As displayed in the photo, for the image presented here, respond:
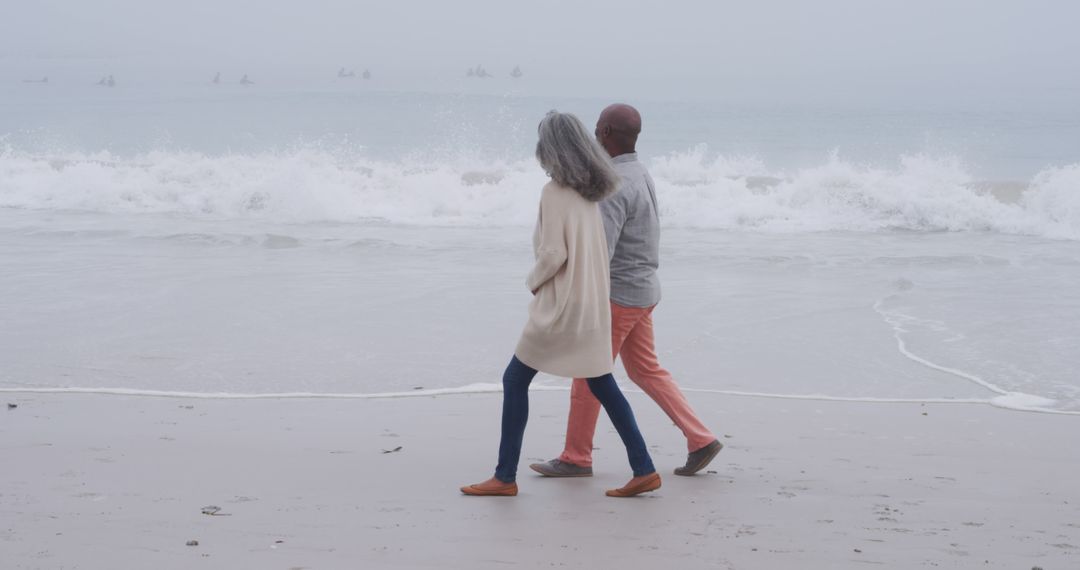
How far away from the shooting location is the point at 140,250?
12422 millimetres

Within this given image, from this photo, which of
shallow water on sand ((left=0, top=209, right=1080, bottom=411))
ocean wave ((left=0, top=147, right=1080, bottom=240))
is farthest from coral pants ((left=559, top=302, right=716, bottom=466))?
ocean wave ((left=0, top=147, right=1080, bottom=240))

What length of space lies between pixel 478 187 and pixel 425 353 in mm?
12082

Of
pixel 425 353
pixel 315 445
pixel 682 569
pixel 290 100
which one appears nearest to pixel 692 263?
pixel 425 353

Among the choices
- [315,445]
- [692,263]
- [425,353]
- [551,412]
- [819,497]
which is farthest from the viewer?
[692,263]

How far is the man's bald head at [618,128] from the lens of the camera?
426 cm

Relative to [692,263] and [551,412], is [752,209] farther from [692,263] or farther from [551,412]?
[551,412]

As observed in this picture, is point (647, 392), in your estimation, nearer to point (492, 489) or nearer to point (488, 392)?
point (492, 489)

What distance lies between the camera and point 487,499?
4.25 meters

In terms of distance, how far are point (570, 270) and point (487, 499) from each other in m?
0.98

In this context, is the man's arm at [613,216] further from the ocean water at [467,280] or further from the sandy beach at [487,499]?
the ocean water at [467,280]

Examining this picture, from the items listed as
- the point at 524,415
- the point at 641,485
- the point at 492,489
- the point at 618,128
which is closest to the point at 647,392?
the point at 641,485

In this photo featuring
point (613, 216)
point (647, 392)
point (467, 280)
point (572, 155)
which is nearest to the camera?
point (572, 155)

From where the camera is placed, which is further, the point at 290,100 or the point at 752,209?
the point at 290,100

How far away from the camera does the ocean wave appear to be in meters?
16.3
